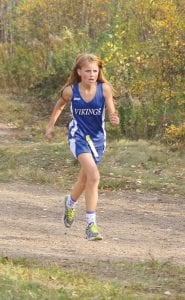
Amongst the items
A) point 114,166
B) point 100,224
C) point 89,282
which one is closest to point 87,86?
point 89,282

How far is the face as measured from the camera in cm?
564

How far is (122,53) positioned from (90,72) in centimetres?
955

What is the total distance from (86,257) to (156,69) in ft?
30.1

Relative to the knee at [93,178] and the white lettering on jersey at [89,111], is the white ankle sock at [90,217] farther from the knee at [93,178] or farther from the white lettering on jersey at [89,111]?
the white lettering on jersey at [89,111]

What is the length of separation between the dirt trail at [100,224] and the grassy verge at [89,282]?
0.41 meters

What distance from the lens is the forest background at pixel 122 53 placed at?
13938mm

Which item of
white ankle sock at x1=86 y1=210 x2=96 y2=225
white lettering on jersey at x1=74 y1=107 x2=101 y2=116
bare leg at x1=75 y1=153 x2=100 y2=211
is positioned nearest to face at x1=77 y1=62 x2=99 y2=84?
white lettering on jersey at x1=74 y1=107 x2=101 y2=116

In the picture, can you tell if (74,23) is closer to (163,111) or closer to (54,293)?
(163,111)

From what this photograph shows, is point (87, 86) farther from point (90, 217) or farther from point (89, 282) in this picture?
point (89, 282)

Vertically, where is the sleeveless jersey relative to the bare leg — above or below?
above

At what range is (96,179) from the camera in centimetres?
569

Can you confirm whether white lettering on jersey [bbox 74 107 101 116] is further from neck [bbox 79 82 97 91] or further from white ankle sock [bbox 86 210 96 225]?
white ankle sock [bbox 86 210 96 225]

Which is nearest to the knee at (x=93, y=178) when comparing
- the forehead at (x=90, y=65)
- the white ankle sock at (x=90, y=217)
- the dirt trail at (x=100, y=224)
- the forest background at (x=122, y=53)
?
the white ankle sock at (x=90, y=217)

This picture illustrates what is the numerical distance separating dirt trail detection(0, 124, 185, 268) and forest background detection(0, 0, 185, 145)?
4475 mm
